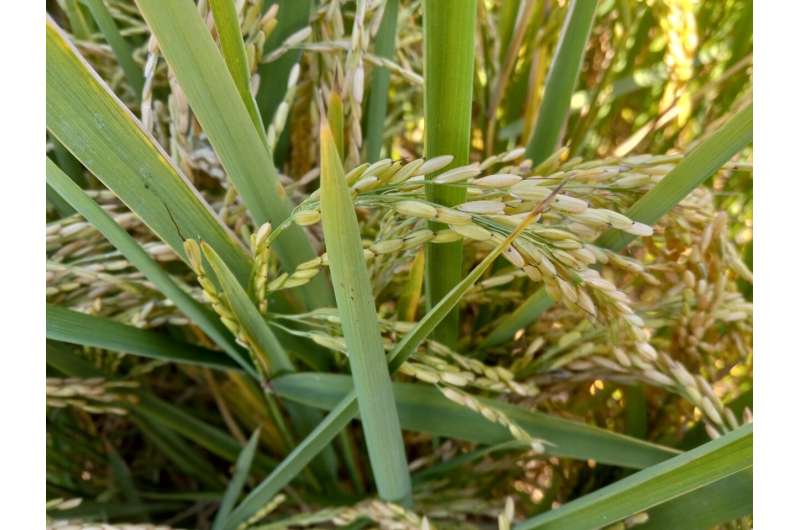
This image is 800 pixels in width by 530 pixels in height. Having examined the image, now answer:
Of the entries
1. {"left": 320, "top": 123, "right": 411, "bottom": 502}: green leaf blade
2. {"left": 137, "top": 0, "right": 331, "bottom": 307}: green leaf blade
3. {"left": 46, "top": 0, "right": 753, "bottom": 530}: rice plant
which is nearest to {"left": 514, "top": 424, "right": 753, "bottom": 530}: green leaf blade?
{"left": 46, "top": 0, "right": 753, "bottom": 530}: rice plant

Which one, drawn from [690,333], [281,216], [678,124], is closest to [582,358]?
[690,333]

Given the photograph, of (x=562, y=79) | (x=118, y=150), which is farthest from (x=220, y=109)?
(x=562, y=79)

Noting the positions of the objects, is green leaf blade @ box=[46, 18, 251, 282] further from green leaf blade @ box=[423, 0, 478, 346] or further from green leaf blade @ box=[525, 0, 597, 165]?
green leaf blade @ box=[525, 0, 597, 165]

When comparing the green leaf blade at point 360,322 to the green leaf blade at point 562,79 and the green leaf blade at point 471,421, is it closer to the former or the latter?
the green leaf blade at point 471,421

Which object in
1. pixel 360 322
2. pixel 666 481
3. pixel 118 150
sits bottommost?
pixel 666 481

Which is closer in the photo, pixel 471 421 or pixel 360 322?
pixel 360 322

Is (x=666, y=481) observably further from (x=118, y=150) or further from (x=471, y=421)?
(x=118, y=150)

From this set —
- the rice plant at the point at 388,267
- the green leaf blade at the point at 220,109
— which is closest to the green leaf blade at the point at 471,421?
the rice plant at the point at 388,267

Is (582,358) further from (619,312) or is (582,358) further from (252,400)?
(252,400)
